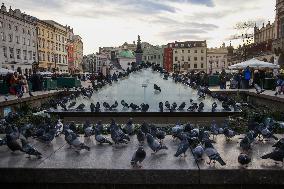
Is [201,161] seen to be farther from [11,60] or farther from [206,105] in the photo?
[11,60]

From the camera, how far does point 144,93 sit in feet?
40.6

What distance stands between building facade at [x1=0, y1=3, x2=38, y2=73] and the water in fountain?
34.5 meters

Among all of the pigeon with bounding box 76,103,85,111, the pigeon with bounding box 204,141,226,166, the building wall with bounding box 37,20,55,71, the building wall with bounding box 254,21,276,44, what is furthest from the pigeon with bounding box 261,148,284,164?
the building wall with bounding box 254,21,276,44

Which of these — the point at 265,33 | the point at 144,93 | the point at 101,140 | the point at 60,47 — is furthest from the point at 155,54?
the point at 101,140

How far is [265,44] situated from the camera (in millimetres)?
57031

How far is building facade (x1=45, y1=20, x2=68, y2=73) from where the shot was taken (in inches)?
3039

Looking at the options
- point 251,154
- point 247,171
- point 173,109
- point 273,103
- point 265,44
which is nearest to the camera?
point 247,171

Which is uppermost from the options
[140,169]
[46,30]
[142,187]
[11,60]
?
[46,30]

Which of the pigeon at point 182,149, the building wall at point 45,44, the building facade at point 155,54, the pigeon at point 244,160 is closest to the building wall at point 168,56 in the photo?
the building facade at point 155,54

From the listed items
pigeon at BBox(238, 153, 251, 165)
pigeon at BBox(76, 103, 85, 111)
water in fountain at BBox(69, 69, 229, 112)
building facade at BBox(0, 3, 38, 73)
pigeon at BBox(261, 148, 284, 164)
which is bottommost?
pigeon at BBox(238, 153, 251, 165)

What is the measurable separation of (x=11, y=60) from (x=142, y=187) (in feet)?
171

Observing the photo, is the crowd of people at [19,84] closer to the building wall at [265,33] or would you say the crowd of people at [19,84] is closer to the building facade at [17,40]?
the building facade at [17,40]

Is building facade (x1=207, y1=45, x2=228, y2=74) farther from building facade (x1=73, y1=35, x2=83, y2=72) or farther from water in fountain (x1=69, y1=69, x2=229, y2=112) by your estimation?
water in fountain (x1=69, y1=69, x2=229, y2=112)

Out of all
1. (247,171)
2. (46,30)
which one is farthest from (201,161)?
(46,30)
